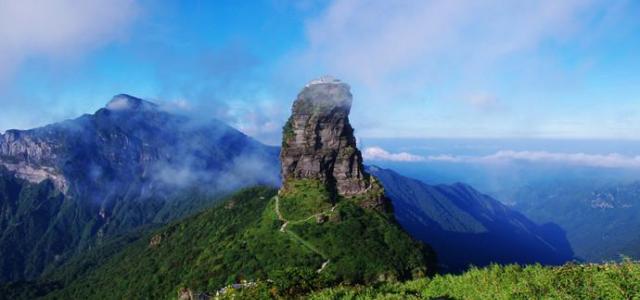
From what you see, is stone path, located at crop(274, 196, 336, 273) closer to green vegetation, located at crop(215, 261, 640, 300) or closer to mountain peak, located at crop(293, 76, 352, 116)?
mountain peak, located at crop(293, 76, 352, 116)

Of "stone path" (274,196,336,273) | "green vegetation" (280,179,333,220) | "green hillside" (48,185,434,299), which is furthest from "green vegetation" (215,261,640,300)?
"green vegetation" (280,179,333,220)

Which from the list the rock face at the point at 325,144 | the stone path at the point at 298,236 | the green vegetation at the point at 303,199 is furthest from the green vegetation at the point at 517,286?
the rock face at the point at 325,144

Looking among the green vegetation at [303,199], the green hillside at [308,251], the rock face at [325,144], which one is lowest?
the green hillside at [308,251]

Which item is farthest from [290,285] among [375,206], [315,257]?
[375,206]

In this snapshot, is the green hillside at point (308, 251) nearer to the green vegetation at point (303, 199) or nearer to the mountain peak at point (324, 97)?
the green vegetation at point (303, 199)

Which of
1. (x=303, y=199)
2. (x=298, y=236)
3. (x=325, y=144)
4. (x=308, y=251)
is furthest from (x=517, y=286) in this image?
A: (x=325, y=144)

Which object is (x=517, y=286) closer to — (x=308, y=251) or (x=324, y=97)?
(x=308, y=251)
